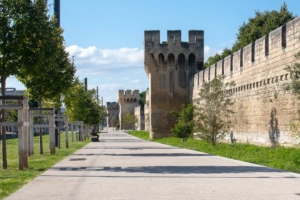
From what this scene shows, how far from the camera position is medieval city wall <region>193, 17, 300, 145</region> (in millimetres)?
18453

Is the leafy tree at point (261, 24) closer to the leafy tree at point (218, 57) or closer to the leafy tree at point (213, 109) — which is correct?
the leafy tree at point (218, 57)

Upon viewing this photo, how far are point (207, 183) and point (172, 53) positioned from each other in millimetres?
32493

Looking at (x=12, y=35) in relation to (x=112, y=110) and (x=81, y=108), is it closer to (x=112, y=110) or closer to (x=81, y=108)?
(x=81, y=108)

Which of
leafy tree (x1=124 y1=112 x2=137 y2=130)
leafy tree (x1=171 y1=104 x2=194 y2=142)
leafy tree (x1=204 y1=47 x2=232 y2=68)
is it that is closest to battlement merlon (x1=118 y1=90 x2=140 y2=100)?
leafy tree (x1=124 y1=112 x2=137 y2=130)

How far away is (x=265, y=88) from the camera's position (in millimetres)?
21297

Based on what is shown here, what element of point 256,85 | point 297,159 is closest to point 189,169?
point 297,159

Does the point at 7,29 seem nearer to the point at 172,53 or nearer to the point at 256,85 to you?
the point at 256,85

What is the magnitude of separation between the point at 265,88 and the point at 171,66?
21347 mm

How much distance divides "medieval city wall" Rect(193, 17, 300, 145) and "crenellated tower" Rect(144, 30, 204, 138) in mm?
14388

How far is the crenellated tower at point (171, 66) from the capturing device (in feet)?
138

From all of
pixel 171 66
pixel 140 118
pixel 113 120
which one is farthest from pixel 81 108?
pixel 113 120

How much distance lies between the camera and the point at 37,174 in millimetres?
12375

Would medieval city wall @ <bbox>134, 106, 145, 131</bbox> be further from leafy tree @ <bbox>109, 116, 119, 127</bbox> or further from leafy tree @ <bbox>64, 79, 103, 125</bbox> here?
leafy tree @ <bbox>109, 116, 119, 127</bbox>

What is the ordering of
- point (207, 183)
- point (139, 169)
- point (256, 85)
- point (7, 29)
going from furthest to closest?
point (256, 85)
point (7, 29)
point (139, 169)
point (207, 183)
